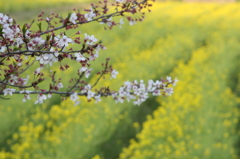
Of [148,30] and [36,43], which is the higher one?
[148,30]

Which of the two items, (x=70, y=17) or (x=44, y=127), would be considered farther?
(x=44, y=127)

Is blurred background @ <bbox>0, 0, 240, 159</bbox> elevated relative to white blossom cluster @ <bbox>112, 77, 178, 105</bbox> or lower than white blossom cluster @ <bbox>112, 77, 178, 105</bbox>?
elevated

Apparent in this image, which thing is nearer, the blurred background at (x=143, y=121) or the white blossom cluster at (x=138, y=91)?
the white blossom cluster at (x=138, y=91)

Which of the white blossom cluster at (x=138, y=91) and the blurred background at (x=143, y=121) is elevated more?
the blurred background at (x=143, y=121)

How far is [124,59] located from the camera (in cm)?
1024

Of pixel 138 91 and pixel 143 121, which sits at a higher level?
pixel 143 121

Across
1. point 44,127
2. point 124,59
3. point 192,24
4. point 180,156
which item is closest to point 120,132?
point 44,127

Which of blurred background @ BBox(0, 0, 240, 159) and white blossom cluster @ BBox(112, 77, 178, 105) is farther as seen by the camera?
blurred background @ BBox(0, 0, 240, 159)

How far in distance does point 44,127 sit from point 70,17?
4.49m

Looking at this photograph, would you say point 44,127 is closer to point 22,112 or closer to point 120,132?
point 22,112

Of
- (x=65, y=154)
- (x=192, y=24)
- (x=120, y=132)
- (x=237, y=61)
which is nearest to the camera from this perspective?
(x=65, y=154)

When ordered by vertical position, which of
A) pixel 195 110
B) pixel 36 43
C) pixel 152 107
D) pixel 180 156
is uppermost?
pixel 152 107

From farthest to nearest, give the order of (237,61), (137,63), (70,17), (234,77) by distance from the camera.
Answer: (237,61) < (234,77) < (137,63) < (70,17)

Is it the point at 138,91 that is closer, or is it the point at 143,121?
the point at 138,91
